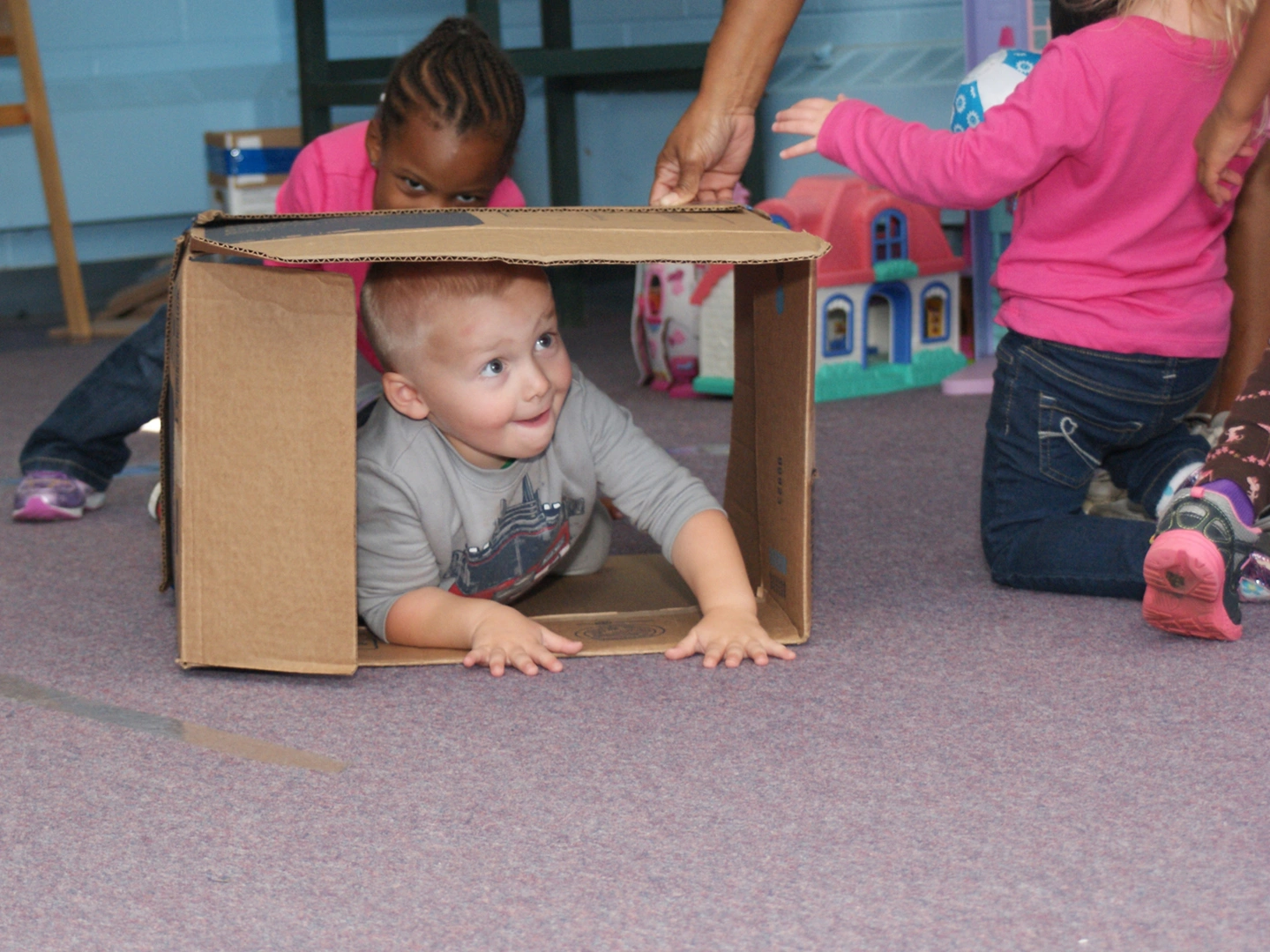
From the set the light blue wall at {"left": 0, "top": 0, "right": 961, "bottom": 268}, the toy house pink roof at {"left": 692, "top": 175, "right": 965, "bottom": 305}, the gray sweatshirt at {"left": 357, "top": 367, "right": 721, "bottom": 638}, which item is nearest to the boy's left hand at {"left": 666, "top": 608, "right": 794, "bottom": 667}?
the gray sweatshirt at {"left": 357, "top": 367, "right": 721, "bottom": 638}

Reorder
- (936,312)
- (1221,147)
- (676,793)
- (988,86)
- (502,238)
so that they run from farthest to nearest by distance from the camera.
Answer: (936,312) → (988,86) → (1221,147) → (502,238) → (676,793)

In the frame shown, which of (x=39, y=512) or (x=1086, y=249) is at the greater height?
(x=1086, y=249)

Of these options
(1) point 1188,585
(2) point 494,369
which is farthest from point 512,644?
(1) point 1188,585

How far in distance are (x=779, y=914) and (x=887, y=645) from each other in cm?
37

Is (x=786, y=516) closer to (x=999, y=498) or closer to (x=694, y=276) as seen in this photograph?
(x=999, y=498)

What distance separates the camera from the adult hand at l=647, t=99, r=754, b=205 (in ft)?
3.81

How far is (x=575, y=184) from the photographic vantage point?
2703 mm

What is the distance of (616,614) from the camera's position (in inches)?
42.9

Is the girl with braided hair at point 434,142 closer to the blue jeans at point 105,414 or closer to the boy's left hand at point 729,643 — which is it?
the blue jeans at point 105,414

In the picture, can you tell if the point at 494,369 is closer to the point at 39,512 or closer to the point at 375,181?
the point at 375,181

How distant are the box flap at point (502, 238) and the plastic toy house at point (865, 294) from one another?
934 millimetres

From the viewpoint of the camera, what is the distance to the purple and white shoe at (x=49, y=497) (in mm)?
1390

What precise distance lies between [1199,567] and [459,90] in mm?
756

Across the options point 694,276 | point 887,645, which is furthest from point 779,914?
point 694,276
